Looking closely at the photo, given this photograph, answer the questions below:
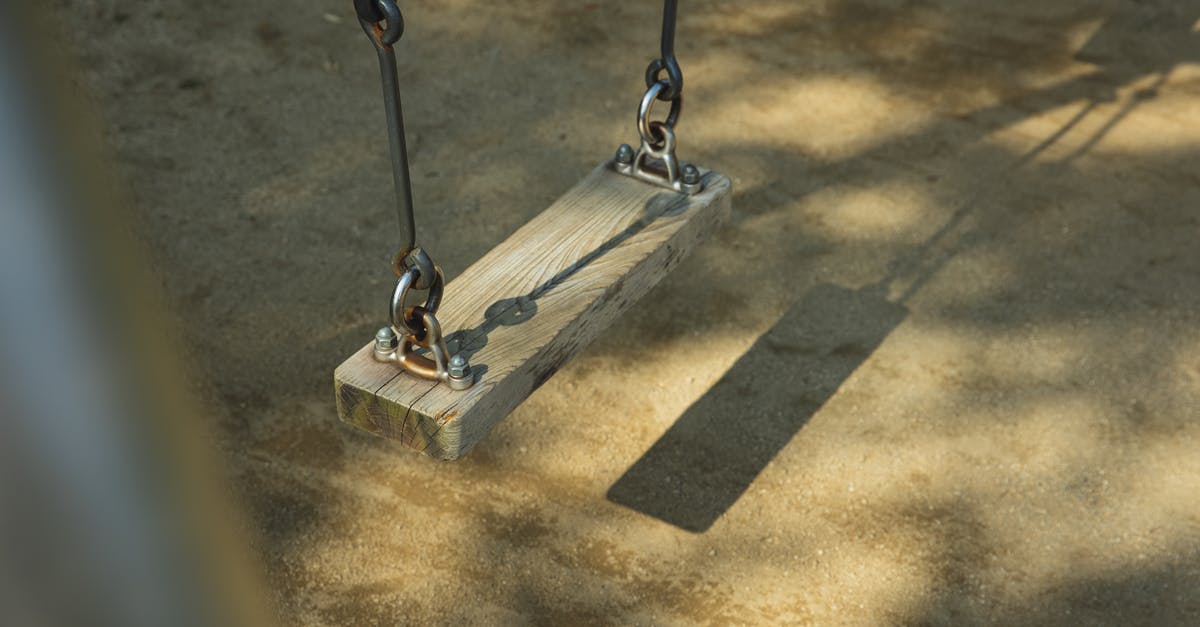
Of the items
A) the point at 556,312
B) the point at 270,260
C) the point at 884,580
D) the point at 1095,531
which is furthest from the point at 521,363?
the point at 270,260

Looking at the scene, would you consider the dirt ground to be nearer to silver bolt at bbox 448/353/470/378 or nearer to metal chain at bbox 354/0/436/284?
silver bolt at bbox 448/353/470/378

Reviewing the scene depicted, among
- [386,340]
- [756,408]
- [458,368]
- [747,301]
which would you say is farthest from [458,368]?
[747,301]

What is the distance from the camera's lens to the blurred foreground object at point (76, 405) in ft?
0.58

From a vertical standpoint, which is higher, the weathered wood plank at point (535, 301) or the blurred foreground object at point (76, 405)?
the blurred foreground object at point (76, 405)

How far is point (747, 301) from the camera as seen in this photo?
313 cm

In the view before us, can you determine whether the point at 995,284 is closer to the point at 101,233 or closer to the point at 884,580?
the point at 884,580

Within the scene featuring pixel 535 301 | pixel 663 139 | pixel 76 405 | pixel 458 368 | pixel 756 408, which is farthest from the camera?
pixel 756 408

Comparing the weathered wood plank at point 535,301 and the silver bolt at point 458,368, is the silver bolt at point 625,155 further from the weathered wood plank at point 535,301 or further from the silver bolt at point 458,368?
the silver bolt at point 458,368

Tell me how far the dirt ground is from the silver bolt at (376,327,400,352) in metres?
0.72

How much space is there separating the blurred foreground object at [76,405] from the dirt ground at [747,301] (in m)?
2.16

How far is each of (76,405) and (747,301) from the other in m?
2.98

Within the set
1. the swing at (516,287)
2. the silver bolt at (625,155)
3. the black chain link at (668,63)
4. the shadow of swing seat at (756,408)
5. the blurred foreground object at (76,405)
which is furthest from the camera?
the shadow of swing seat at (756,408)

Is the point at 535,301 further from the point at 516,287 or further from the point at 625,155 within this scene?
the point at 625,155

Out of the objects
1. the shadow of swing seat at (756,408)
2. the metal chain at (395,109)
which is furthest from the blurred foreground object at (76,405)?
the shadow of swing seat at (756,408)
